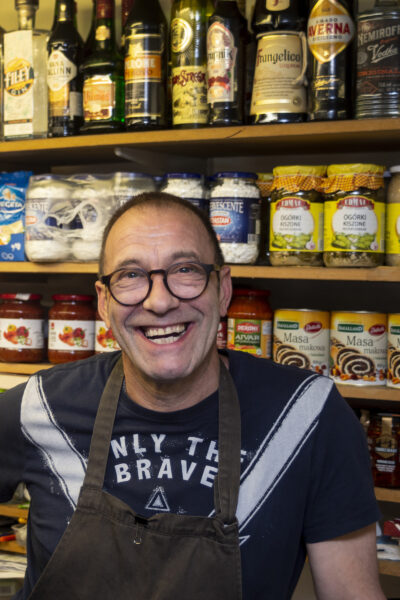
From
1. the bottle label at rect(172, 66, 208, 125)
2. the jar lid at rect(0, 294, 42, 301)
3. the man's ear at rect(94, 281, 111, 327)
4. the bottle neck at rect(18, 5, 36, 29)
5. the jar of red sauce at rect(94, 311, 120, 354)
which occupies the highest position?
the bottle neck at rect(18, 5, 36, 29)

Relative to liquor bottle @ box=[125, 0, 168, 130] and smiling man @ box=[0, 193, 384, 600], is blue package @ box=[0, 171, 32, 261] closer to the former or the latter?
liquor bottle @ box=[125, 0, 168, 130]

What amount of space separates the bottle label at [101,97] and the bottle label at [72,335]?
586 millimetres

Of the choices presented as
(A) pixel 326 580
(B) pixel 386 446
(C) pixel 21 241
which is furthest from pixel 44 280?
(A) pixel 326 580

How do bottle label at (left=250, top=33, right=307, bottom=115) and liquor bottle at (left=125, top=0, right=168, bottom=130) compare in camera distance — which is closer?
bottle label at (left=250, top=33, right=307, bottom=115)

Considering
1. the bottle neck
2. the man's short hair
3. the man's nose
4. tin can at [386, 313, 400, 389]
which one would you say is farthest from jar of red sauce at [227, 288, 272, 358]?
the bottle neck

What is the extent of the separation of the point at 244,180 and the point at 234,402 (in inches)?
32.4

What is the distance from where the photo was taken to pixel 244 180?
6.50 ft

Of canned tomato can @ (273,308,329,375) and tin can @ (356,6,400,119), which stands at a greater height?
tin can @ (356,6,400,119)

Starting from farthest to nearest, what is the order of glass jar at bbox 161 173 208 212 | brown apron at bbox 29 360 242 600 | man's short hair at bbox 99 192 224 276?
glass jar at bbox 161 173 208 212 < man's short hair at bbox 99 192 224 276 < brown apron at bbox 29 360 242 600

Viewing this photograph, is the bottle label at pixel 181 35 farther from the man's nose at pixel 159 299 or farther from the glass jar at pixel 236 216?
the man's nose at pixel 159 299

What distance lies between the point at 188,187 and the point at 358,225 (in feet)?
1.53

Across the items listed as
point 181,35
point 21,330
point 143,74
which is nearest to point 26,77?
point 143,74

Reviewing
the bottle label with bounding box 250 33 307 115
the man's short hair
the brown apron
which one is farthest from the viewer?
the bottle label with bounding box 250 33 307 115

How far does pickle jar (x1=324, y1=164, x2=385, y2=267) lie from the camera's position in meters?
1.85
